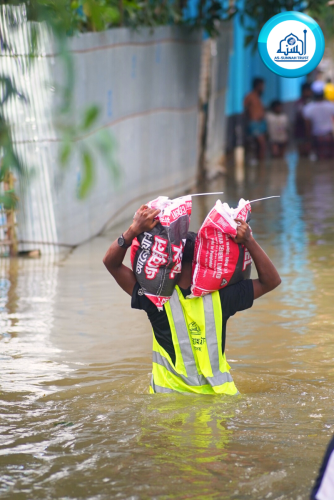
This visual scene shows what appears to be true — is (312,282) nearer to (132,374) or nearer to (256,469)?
(132,374)

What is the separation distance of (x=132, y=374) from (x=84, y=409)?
2.56 ft

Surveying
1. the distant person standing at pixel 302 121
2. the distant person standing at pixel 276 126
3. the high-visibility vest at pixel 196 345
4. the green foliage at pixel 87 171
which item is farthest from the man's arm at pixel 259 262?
the distant person standing at pixel 302 121

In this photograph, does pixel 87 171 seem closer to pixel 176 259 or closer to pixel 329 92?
pixel 176 259

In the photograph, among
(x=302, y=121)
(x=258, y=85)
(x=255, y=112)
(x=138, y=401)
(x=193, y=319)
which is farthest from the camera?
(x=302, y=121)

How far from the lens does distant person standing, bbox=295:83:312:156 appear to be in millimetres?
19328

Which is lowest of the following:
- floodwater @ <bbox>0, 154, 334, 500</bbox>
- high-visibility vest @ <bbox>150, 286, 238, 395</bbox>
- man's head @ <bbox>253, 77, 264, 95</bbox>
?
floodwater @ <bbox>0, 154, 334, 500</bbox>

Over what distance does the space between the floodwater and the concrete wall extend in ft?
2.30

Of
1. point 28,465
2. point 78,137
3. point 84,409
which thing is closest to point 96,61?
point 84,409

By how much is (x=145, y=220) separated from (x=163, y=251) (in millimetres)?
165

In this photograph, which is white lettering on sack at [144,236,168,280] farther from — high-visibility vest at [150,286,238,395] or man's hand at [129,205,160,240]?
high-visibility vest at [150,286,238,395]

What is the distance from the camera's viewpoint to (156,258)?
371cm

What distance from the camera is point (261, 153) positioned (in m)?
18.7

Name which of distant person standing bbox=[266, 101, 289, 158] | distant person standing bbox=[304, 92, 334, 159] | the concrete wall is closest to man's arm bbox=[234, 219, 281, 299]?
the concrete wall

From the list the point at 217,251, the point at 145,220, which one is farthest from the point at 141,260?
the point at 217,251
